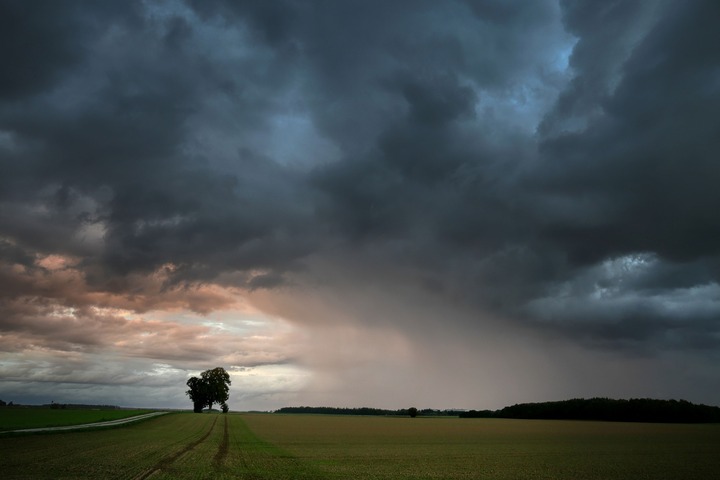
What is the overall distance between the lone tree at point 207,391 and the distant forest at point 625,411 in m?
104

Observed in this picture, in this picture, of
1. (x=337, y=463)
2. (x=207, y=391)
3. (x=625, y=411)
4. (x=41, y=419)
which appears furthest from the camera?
(x=207, y=391)

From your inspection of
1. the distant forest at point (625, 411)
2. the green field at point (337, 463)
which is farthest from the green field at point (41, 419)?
the distant forest at point (625, 411)

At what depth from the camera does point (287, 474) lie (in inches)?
932

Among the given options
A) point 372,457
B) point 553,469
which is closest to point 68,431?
point 372,457

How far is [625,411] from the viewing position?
422 feet

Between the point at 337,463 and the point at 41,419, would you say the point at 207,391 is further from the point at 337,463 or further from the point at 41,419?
the point at 337,463

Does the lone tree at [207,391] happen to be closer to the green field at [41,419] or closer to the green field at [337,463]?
the green field at [41,419]

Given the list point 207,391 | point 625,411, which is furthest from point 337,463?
point 207,391

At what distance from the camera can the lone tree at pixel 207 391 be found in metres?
167

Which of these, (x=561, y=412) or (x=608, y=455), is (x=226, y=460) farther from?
(x=561, y=412)

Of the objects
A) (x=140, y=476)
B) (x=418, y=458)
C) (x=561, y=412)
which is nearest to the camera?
(x=140, y=476)

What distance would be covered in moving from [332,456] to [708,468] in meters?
22.6

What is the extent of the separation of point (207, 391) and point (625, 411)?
128 metres

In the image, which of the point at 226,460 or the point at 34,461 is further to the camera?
the point at 226,460
